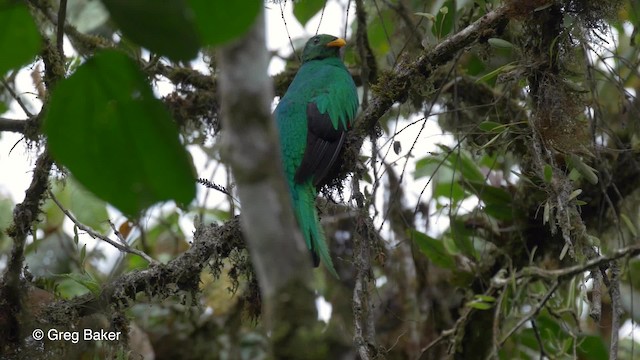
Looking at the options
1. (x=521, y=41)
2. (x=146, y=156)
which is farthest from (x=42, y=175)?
(x=146, y=156)

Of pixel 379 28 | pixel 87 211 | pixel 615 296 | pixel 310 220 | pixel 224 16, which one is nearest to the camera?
pixel 224 16

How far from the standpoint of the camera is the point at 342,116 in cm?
417

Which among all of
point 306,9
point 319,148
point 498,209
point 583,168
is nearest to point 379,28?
point 306,9

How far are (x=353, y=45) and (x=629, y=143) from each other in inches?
77.0

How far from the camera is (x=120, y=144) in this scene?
3.73ft

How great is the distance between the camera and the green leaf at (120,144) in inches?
43.6

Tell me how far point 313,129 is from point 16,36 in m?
2.92

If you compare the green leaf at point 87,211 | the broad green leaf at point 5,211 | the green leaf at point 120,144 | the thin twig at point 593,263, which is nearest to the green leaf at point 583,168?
the thin twig at point 593,263

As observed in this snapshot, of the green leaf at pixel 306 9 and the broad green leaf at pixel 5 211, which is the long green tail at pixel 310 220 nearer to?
the green leaf at pixel 306 9

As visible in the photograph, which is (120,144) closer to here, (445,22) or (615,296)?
(615,296)

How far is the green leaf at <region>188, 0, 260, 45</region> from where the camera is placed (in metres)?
1.02

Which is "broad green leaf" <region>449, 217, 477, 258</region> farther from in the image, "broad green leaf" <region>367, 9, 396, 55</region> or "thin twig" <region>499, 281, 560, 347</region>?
"thin twig" <region>499, 281, 560, 347</region>

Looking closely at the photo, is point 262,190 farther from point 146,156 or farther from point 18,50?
point 18,50

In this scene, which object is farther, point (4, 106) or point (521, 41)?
point (4, 106)
